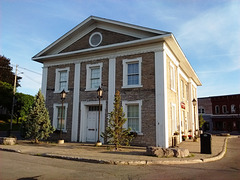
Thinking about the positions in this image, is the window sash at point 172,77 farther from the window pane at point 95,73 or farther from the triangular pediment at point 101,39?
the window pane at point 95,73

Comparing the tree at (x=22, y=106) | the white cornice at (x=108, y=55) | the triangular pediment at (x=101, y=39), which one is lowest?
the tree at (x=22, y=106)

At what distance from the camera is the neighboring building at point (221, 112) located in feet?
138

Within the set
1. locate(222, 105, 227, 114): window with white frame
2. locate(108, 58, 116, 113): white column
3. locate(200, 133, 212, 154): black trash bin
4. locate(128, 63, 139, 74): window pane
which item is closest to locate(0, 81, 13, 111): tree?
locate(108, 58, 116, 113): white column

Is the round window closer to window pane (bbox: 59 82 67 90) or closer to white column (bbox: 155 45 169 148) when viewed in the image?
window pane (bbox: 59 82 67 90)

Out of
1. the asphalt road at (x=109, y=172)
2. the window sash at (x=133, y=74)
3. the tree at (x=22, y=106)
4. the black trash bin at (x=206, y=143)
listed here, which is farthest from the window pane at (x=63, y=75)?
the tree at (x=22, y=106)

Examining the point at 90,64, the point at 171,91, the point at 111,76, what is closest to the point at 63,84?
the point at 90,64

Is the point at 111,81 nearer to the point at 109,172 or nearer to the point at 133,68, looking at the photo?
the point at 133,68

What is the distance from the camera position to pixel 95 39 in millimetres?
15414

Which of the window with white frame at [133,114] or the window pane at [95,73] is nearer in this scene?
the window with white frame at [133,114]

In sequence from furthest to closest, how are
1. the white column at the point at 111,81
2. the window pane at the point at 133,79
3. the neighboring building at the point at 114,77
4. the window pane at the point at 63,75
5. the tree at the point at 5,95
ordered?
the tree at the point at 5,95 → the window pane at the point at 63,75 → the white column at the point at 111,81 → the window pane at the point at 133,79 → the neighboring building at the point at 114,77

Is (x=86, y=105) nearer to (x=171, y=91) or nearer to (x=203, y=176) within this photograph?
(x=171, y=91)

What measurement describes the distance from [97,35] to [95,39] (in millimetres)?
336

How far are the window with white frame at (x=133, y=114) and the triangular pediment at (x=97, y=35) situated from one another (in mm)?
4335

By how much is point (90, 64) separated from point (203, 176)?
11.2 meters
